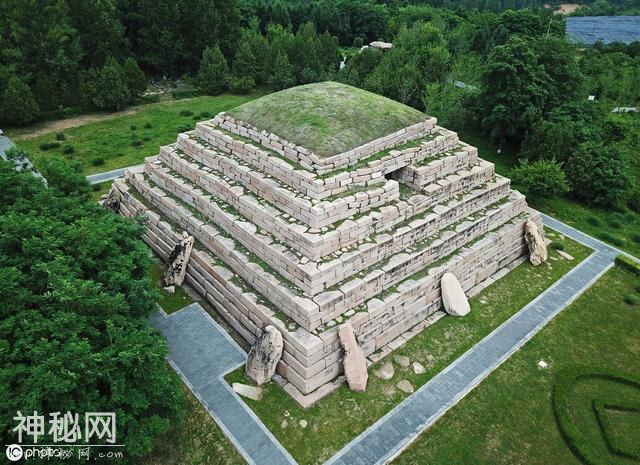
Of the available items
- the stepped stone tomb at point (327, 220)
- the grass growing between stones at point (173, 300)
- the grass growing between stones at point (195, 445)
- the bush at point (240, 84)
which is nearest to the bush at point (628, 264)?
the stepped stone tomb at point (327, 220)

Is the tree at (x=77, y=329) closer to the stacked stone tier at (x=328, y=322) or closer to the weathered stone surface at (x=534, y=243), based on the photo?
the stacked stone tier at (x=328, y=322)

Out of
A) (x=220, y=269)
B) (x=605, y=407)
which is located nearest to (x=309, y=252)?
(x=220, y=269)

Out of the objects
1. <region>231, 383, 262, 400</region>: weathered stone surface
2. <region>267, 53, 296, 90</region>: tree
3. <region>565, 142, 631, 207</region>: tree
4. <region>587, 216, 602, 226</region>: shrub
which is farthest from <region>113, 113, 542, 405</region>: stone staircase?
<region>267, 53, 296, 90</region>: tree

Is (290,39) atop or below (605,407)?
atop

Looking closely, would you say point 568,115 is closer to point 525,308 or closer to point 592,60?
point 525,308

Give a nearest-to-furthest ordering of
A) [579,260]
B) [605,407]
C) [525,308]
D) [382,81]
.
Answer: [605,407] < [525,308] < [579,260] < [382,81]

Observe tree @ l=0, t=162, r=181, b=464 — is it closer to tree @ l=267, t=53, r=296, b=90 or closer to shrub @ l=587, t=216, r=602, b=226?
shrub @ l=587, t=216, r=602, b=226

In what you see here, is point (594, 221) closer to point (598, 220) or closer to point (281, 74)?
point (598, 220)
